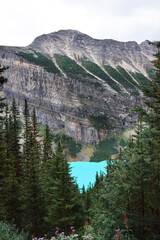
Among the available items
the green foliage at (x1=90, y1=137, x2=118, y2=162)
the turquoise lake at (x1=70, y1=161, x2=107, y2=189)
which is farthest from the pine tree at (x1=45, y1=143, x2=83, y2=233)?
the green foliage at (x1=90, y1=137, x2=118, y2=162)

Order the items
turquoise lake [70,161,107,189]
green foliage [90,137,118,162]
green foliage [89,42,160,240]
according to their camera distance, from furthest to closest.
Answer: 1. green foliage [90,137,118,162]
2. turquoise lake [70,161,107,189]
3. green foliage [89,42,160,240]

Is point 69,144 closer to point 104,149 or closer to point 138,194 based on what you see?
point 104,149

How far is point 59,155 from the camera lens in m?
19.7

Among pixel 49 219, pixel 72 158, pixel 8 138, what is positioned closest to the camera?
pixel 49 219

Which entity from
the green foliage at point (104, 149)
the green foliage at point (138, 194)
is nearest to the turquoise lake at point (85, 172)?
the green foliage at point (104, 149)

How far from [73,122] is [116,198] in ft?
617

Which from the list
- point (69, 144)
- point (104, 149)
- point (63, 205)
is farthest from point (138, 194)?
point (104, 149)

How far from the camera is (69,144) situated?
18088cm

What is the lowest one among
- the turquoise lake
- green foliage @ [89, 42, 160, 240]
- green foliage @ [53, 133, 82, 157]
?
Result: the turquoise lake

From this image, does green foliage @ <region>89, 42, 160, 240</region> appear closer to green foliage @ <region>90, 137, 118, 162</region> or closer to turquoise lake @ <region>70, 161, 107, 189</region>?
turquoise lake @ <region>70, 161, 107, 189</region>

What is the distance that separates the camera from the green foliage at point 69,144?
17243 centimetres

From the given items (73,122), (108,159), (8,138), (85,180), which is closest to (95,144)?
(73,122)

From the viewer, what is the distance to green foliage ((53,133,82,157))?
17243cm

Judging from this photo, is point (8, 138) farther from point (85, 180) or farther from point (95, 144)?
point (95, 144)
